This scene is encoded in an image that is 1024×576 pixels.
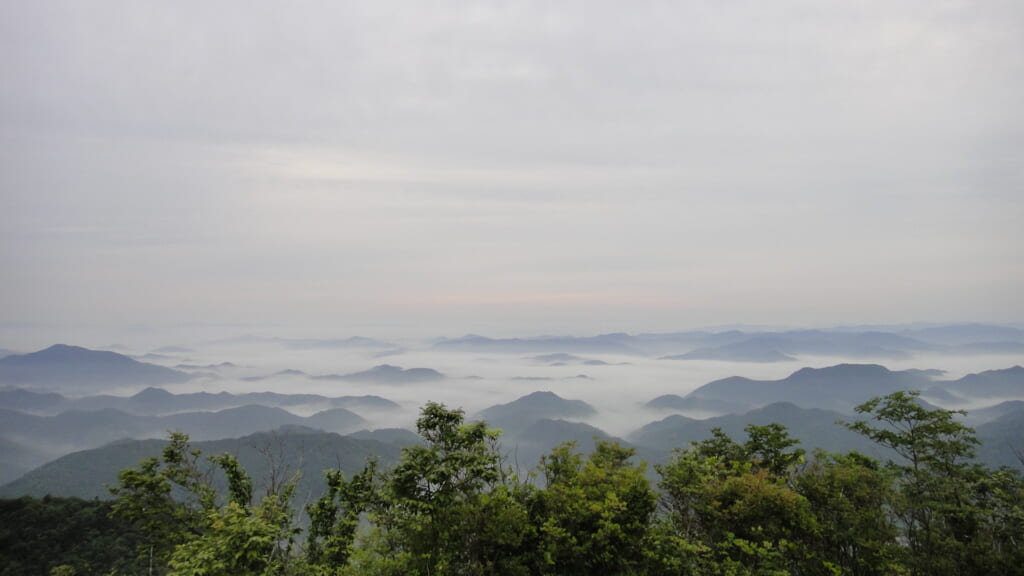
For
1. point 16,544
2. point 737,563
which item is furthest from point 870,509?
point 16,544

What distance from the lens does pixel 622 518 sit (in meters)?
15.2

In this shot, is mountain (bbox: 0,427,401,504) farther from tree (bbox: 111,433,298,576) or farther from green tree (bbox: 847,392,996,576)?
green tree (bbox: 847,392,996,576)

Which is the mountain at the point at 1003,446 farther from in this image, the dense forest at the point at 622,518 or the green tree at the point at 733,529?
the green tree at the point at 733,529

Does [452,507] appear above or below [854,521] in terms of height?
above

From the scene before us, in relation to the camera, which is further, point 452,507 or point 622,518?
point 622,518

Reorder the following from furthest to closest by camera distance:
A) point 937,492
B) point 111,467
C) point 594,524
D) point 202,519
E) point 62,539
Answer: point 111,467 → point 62,539 → point 202,519 → point 937,492 → point 594,524

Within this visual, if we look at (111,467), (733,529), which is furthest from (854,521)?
(111,467)

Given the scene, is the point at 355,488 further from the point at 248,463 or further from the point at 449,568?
the point at 248,463

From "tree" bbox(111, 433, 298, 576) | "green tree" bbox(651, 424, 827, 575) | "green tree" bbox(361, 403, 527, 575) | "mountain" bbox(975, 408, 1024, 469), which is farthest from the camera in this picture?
"mountain" bbox(975, 408, 1024, 469)

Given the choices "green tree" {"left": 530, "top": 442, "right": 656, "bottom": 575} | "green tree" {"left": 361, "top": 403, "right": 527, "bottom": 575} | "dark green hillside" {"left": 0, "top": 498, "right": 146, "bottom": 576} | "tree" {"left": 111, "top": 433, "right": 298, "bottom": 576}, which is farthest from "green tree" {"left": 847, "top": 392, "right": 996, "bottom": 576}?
"dark green hillside" {"left": 0, "top": 498, "right": 146, "bottom": 576}

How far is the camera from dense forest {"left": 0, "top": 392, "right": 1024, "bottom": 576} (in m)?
14.2

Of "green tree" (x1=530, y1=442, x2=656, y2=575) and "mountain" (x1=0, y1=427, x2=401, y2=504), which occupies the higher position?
"green tree" (x1=530, y1=442, x2=656, y2=575)

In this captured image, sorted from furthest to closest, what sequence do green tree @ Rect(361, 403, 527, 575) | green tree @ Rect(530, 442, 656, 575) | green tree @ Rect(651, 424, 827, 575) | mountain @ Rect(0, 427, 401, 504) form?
mountain @ Rect(0, 427, 401, 504), green tree @ Rect(530, 442, 656, 575), green tree @ Rect(361, 403, 527, 575), green tree @ Rect(651, 424, 827, 575)

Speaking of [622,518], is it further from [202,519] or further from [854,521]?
[202,519]
